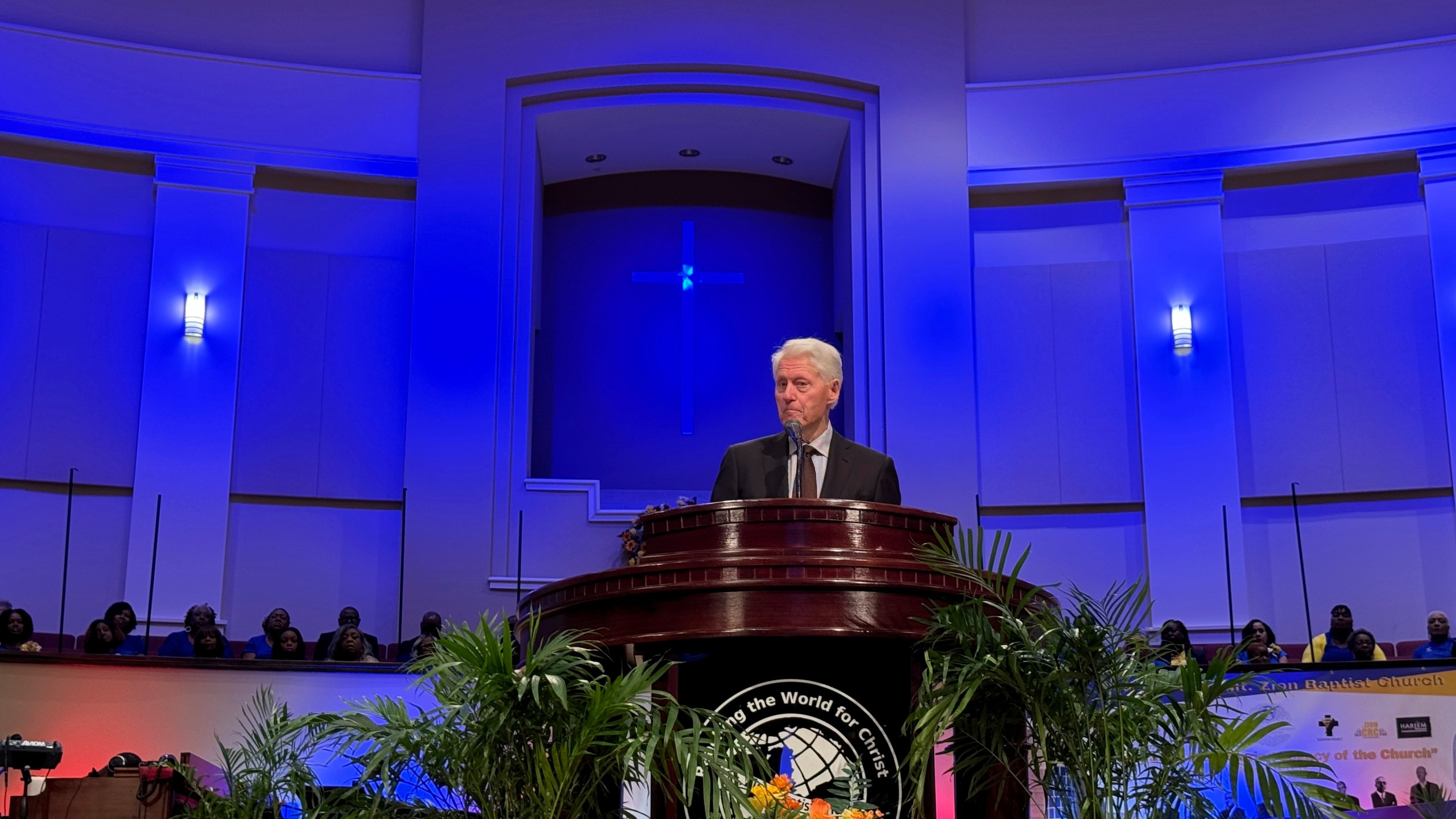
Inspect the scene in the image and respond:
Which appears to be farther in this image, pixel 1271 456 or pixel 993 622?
pixel 1271 456

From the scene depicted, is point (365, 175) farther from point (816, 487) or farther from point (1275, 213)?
point (816, 487)

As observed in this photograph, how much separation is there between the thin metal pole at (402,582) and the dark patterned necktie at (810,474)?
6.98 m

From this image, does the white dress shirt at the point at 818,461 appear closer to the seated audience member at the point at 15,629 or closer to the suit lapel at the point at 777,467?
the suit lapel at the point at 777,467

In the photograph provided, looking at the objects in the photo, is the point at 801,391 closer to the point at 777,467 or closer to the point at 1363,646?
the point at 777,467

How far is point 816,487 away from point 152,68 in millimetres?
9502

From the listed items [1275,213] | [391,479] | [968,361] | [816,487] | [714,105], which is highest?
[714,105]

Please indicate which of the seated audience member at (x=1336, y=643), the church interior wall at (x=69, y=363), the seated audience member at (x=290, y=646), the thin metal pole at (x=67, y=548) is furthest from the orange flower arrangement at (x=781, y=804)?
the church interior wall at (x=69, y=363)

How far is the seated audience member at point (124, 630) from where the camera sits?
9.23 metres

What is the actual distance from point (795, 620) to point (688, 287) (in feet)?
31.7

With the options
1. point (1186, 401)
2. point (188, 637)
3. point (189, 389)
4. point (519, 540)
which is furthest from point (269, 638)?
point (1186, 401)

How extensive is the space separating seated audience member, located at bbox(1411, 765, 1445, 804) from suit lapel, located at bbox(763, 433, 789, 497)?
129 inches

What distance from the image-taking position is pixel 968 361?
11789 millimetres


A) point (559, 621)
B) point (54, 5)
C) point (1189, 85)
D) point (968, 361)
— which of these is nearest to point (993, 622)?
point (559, 621)

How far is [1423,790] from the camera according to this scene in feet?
19.1
